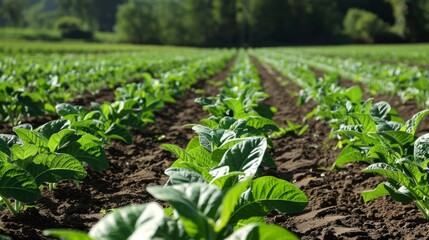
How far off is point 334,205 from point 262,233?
75.4 inches

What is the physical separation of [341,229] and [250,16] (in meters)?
78.5

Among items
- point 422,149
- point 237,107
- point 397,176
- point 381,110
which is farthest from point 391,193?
point 237,107

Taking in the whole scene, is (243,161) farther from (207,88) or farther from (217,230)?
(207,88)

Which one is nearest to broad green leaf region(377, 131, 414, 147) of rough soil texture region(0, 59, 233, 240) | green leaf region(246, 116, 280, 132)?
green leaf region(246, 116, 280, 132)

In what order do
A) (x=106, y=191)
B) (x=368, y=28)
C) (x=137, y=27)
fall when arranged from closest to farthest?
(x=106, y=191) → (x=368, y=28) → (x=137, y=27)

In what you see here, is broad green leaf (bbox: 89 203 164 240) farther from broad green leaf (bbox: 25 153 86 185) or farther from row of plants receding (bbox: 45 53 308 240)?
broad green leaf (bbox: 25 153 86 185)

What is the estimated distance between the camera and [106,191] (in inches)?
143

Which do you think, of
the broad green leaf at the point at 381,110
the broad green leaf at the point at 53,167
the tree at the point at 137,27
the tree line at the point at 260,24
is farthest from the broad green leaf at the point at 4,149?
the tree at the point at 137,27

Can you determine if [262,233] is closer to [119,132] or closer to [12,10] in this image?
[119,132]

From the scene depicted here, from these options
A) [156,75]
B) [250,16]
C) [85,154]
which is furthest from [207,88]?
[250,16]

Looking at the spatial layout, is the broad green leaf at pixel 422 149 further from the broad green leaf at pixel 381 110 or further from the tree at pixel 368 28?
the tree at pixel 368 28

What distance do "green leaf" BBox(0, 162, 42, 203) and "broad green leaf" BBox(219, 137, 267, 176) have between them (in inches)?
39.6

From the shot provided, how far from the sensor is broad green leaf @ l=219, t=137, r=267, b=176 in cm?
209

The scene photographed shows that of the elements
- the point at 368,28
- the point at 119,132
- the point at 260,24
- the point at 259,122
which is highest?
the point at 260,24
